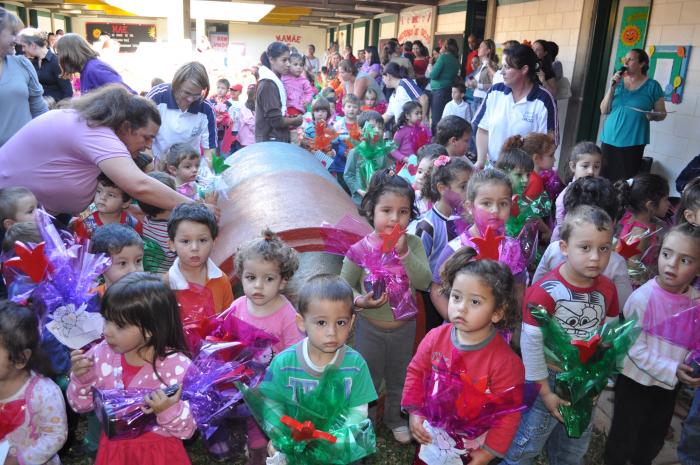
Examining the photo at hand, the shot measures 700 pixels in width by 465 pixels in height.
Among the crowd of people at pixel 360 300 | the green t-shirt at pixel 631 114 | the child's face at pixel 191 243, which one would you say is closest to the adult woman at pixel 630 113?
the green t-shirt at pixel 631 114

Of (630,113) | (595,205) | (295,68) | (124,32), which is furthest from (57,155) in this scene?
(124,32)

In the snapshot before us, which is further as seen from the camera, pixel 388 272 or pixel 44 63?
pixel 44 63

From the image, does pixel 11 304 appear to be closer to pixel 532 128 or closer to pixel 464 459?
pixel 464 459

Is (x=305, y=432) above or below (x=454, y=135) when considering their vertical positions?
below

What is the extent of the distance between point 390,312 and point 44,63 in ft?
20.8

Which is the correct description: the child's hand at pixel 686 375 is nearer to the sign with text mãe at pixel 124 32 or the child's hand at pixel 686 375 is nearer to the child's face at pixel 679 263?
the child's face at pixel 679 263

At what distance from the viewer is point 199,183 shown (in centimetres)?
423

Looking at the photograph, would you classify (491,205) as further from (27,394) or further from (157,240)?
(27,394)

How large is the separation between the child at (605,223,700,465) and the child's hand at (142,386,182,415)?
2.01 m

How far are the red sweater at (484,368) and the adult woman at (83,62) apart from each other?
3870 millimetres

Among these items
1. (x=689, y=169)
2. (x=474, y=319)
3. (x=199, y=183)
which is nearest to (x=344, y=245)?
(x=474, y=319)

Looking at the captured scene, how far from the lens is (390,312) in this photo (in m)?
3.08

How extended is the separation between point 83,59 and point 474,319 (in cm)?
434

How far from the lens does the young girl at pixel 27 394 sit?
212 cm
